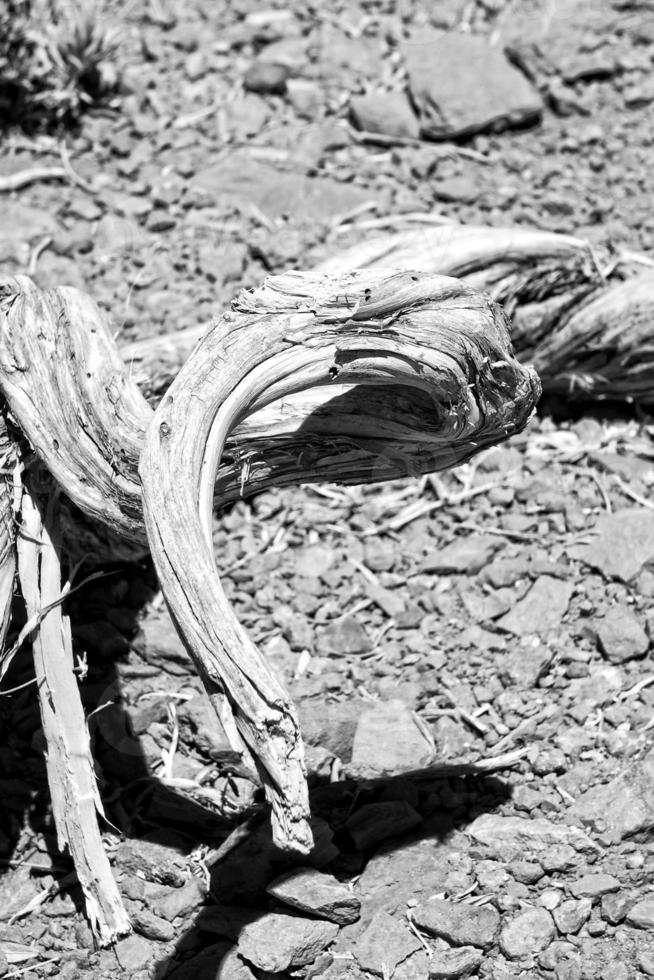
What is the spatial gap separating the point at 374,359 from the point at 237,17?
4.72 m

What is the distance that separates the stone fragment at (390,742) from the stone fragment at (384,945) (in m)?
0.53

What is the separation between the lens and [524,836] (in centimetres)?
327

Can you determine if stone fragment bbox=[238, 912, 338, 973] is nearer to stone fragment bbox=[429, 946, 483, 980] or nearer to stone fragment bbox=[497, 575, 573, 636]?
stone fragment bbox=[429, 946, 483, 980]

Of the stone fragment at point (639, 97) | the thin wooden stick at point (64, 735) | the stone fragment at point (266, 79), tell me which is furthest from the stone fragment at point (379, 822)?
the stone fragment at point (266, 79)

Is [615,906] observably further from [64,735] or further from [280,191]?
[280,191]

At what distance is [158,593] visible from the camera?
416 centimetres

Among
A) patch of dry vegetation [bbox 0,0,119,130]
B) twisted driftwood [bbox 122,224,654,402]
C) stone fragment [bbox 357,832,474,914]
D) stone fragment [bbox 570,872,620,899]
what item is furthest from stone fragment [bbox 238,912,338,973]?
patch of dry vegetation [bbox 0,0,119,130]

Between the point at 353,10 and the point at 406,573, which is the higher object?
the point at 353,10

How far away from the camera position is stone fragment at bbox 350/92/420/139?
20.1 feet

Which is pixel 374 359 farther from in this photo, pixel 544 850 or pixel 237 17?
pixel 237 17

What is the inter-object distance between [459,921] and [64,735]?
119 centimetres

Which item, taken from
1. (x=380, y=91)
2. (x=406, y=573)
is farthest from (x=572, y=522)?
(x=380, y=91)

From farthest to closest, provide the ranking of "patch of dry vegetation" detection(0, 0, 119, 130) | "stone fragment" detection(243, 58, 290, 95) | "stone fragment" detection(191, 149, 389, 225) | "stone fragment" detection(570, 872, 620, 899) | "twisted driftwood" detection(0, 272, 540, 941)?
1. "stone fragment" detection(243, 58, 290, 95)
2. "patch of dry vegetation" detection(0, 0, 119, 130)
3. "stone fragment" detection(191, 149, 389, 225)
4. "stone fragment" detection(570, 872, 620, 899)
5. "twisted driftwood" detection(0, 272, 540, 941)

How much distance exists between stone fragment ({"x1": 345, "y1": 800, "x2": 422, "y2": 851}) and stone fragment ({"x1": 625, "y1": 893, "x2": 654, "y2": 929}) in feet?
2.16
